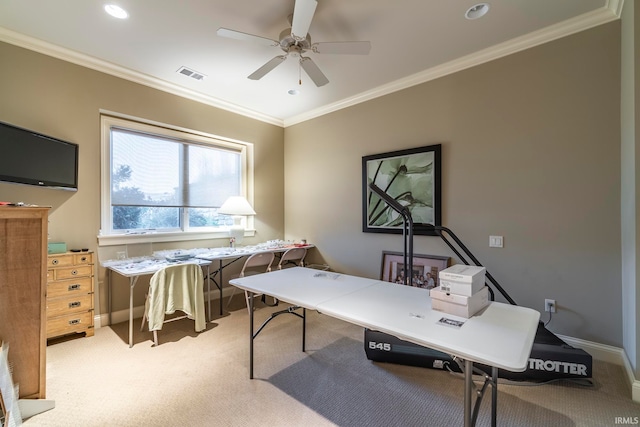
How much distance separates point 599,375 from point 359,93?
3911 mm

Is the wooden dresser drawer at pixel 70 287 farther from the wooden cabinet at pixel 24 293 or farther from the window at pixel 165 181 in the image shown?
the wooden cabinet at pixel 24 293

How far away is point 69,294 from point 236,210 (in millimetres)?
1998

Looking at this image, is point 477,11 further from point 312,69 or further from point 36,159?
point 36,159

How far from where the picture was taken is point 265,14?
2465 millimetres

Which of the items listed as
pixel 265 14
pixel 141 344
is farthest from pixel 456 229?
pixel 141 344

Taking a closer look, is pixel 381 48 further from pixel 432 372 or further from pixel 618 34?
pixel 432 372

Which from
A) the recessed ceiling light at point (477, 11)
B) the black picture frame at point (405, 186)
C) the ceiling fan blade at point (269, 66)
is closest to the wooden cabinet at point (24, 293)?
the ceiling fan blade at point (269, 66)

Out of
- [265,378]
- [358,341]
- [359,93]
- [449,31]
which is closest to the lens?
[265,378]

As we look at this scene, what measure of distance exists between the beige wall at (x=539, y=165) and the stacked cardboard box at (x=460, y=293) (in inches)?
65.1

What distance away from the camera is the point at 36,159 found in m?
2.62

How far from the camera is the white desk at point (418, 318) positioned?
114 centimetres

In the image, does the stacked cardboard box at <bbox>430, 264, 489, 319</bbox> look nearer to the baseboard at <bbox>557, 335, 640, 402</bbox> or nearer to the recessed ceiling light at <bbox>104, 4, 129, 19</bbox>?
the baseboard at <bbox>557, 335, 640, 402</bbox>

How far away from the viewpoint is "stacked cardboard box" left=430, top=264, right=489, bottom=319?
4.90 feet

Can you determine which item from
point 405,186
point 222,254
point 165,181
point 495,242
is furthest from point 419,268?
point 165,181
